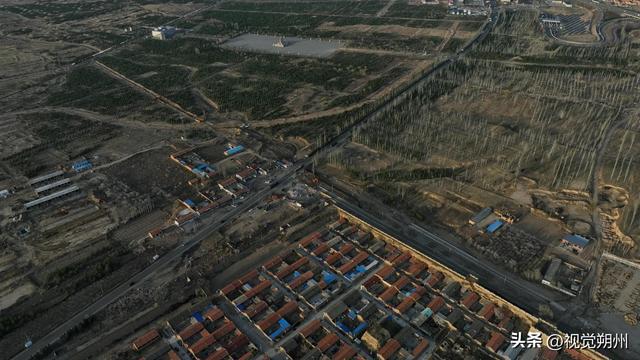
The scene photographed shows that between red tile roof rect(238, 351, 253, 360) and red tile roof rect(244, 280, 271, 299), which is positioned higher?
red tile roof rect(244, 280, 271, 299)

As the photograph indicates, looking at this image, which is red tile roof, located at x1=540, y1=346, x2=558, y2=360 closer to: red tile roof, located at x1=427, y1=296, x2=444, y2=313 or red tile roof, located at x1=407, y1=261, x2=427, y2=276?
red tile roof, located at x1=427, y1=296, x2=444, y2=313

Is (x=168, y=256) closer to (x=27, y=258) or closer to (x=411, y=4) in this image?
(x=27, y=258)

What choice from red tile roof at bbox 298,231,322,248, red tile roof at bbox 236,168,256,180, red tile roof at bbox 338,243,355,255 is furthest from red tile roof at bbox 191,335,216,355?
red tile roof at bbox 236,168,256,180

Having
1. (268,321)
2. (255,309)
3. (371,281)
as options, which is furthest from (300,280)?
(371,281)

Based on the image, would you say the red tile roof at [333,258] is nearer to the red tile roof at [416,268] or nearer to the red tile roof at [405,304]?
the red tile roof at [416,268]

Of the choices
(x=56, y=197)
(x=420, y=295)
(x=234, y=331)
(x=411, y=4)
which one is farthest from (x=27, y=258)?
(x=411, y=4)
